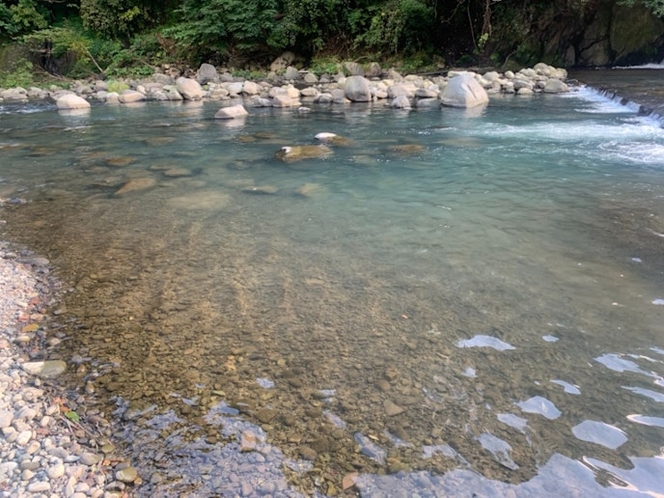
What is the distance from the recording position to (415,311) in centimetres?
320

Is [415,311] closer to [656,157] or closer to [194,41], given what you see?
[656,157]

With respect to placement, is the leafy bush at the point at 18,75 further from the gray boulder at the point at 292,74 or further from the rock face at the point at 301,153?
the rock face at the point at 301,153

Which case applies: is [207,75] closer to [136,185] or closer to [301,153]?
[301,153]

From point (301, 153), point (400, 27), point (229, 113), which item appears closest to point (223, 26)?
point (400, 27)

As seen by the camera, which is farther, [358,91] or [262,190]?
[358,91]

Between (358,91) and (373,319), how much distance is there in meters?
11.4

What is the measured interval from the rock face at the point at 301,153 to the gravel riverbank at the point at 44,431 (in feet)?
15.3

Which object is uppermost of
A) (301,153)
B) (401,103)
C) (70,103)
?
(401,103)

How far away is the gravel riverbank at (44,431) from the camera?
Result: 1.90 m

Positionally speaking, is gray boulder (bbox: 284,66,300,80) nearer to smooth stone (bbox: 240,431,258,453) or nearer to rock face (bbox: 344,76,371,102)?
rock face (bbox: 344,76,371,102)

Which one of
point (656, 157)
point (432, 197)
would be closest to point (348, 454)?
point (432, 197)

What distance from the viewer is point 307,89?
49.3 feet

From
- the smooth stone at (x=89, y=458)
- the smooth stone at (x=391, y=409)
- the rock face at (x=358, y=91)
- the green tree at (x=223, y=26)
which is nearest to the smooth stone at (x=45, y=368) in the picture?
the smooth stone at (x=89, y=458)

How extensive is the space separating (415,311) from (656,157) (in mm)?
5395
